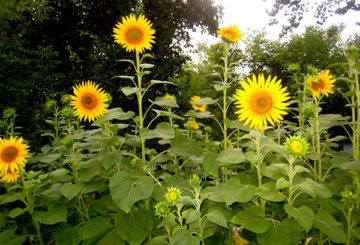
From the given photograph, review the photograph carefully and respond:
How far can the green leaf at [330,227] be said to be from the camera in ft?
4.03

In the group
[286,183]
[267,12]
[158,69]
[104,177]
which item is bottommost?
[286,183]

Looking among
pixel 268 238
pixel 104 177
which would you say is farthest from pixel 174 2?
pixel 268 238

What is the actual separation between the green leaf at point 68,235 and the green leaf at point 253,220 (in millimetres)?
919

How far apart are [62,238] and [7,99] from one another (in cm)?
240

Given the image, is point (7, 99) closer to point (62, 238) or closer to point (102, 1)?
point (62, 238)

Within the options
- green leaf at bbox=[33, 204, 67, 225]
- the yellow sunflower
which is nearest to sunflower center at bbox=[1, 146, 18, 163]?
green leaf at bbox=[33, 204, 67, 225]

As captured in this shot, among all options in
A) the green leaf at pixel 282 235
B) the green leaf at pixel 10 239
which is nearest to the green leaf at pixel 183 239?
the green leaf at pixel 282 235

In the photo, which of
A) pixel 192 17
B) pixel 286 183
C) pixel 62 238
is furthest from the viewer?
pixel 192 17

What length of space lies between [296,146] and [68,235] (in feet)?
4.51

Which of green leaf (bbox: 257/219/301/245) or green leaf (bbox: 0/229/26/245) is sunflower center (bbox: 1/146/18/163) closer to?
green leaf (bbox: 0/229/26/245)

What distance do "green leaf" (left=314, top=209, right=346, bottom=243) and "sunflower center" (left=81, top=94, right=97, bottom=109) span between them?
4.69ft

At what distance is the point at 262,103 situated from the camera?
1381mm

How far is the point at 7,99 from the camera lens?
10.6 feet

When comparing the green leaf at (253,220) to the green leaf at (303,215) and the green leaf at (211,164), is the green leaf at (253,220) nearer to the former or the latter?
the green leaf at (303,215)
